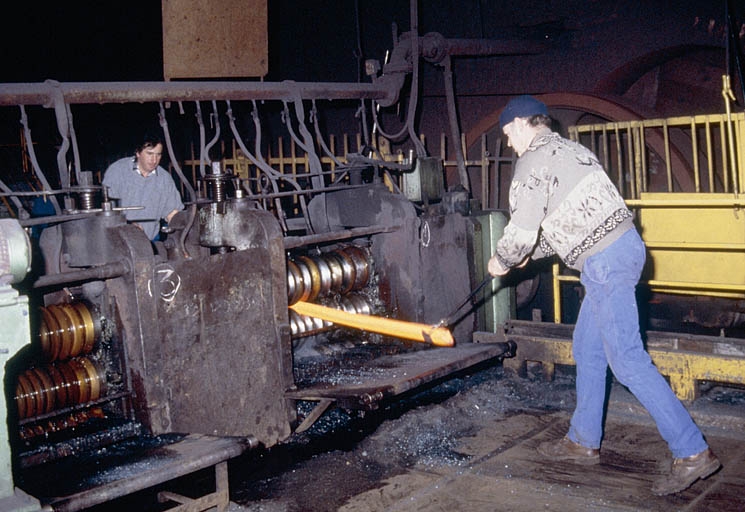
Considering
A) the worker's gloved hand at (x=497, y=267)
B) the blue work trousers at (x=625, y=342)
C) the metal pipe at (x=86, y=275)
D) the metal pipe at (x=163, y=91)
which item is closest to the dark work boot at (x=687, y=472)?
the blue work trousers at (x=625, y=342)

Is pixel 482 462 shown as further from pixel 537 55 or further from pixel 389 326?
pixel 537 55

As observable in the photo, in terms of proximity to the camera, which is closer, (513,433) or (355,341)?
(513,433)

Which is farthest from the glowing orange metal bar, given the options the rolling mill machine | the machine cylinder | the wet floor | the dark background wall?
the dark background wall

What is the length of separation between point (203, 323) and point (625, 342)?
253 centimetres

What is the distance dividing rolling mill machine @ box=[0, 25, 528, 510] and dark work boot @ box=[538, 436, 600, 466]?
0.87 meters

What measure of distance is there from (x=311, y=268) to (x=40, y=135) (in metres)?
12.4

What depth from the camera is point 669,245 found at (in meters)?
5.37

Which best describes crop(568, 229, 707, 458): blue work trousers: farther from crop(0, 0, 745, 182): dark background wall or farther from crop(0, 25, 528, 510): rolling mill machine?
crop(0, 0, 745, 182): dark background wall

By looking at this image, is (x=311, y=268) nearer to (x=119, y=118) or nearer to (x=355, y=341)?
(x=355, y=341)

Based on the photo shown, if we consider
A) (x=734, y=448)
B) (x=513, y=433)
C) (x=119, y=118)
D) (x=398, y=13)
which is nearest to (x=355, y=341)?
(x=513, y=433)

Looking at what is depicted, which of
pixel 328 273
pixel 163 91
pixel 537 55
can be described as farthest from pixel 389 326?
pixel 537 55

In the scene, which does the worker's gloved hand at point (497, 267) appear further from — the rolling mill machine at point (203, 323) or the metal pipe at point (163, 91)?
the metal pipe at point (163, 91)

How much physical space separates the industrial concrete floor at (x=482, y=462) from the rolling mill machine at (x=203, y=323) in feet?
1.15

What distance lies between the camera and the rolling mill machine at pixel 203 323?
152 inches
